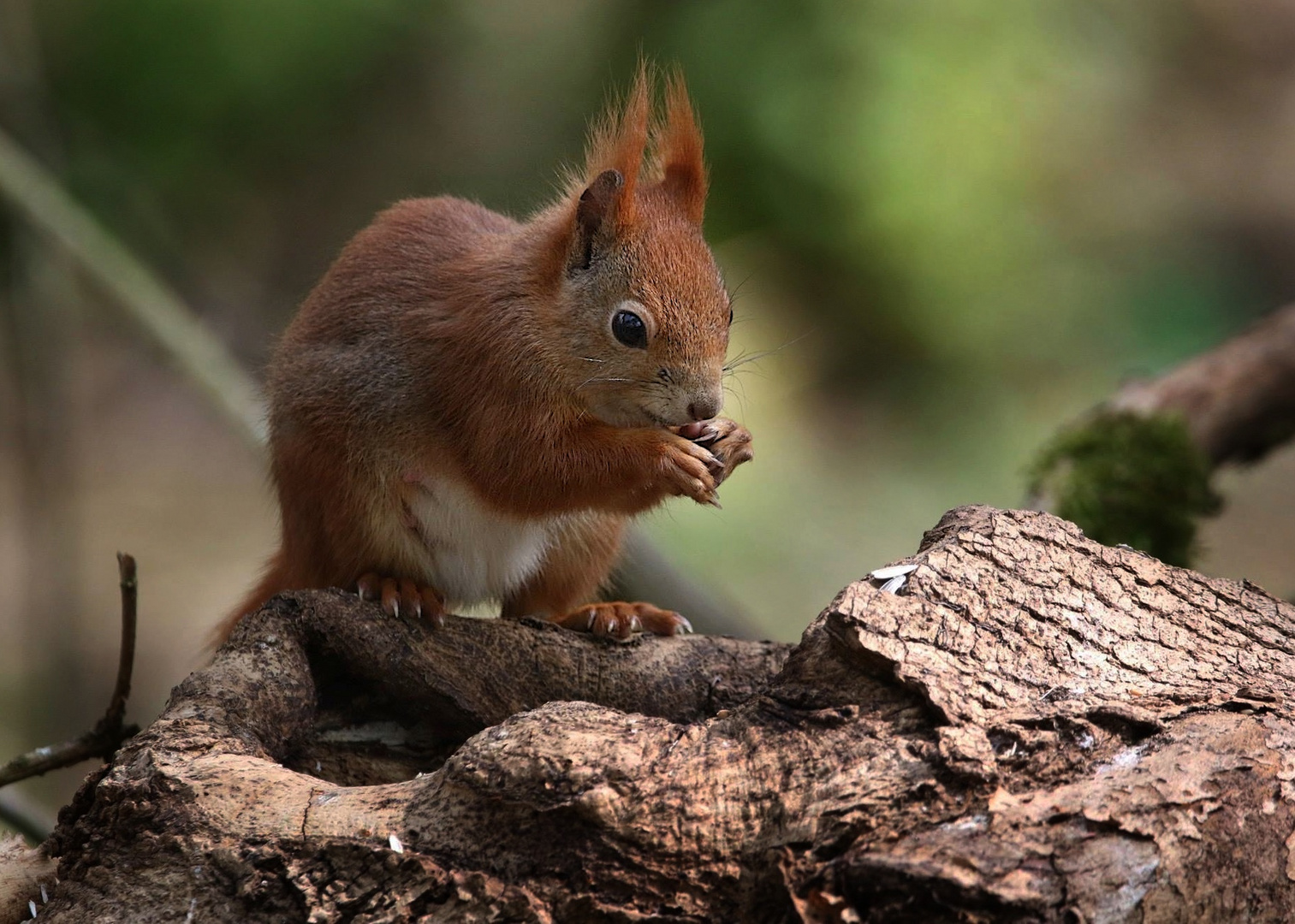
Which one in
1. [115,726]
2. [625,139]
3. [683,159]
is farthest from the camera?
[683,159]

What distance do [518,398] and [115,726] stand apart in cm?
92

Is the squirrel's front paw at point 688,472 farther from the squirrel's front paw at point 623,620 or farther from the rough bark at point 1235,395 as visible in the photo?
the rough bark at point 1235,395

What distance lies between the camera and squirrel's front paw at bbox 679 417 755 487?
2463 millimetres

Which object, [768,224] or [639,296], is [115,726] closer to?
[639,296]

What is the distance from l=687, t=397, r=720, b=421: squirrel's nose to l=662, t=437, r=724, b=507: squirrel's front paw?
0.21 ft

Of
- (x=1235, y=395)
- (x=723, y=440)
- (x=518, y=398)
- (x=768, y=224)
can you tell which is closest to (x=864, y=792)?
(x=723, y=440)

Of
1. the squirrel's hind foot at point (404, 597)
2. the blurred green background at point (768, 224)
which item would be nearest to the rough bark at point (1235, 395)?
the squirrel's hind foot at point (404, 597)

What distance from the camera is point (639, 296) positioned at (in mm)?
2412

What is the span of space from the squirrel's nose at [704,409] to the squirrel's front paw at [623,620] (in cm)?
42

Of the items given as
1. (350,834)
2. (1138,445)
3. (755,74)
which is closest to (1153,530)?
(1138,445)

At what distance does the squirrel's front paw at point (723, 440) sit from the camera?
2463 mm

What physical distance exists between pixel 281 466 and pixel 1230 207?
600 centimetres

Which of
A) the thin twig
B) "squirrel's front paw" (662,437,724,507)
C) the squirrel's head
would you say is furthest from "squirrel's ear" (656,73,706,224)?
the thin twig

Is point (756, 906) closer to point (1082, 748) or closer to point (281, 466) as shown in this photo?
point (1082, 748)
